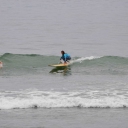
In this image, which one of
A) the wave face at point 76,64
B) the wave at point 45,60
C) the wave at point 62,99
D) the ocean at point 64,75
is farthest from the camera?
the wave at point 45,60

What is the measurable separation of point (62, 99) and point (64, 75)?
903 centimetres

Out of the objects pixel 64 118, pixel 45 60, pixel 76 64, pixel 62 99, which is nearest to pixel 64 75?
pixel 76 64

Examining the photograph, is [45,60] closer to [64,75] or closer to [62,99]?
[64,75]

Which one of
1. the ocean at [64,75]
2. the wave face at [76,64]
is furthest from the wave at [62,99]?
the wave face at [76,64]

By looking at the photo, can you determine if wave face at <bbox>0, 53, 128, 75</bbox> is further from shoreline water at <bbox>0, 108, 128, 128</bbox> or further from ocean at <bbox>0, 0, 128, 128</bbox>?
shoreline water at <bbox>0, 108, 128, 128</bbox>

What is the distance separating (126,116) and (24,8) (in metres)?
85.4

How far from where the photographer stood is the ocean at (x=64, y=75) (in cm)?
2748

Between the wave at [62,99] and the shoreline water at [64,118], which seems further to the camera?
the wave at [62,99]

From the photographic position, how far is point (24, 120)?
26.6m

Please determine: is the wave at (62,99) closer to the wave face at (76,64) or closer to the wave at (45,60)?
the wave face at (76,64)

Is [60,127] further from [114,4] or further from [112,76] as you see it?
[114,4]

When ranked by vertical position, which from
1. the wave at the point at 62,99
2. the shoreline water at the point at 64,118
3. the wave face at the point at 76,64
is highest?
the wave face at the point at 76,64

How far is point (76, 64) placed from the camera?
144ft

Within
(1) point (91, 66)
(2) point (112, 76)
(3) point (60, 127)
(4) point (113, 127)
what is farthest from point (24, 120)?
(1) point (91, 66)
